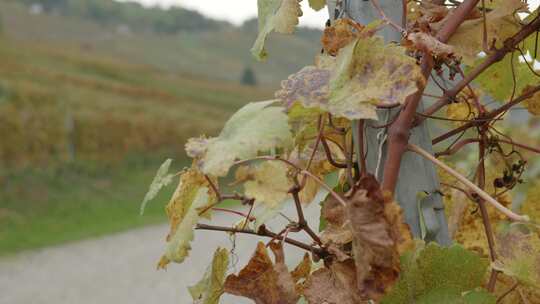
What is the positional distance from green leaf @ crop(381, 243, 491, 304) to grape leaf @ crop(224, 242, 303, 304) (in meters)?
0.06

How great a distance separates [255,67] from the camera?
50125 mm

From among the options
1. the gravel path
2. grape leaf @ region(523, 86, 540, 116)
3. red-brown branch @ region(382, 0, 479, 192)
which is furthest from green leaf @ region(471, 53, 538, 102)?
the gravel path

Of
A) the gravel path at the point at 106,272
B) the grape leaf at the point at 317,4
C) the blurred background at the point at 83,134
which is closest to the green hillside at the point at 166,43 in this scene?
the blurred background at the point at 83,134

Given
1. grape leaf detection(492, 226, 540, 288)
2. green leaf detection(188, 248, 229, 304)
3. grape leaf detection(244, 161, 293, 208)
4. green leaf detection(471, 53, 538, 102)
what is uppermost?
green leaf detection(471, 53, 538, 102)

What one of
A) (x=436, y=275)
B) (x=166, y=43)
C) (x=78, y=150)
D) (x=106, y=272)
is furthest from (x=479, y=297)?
(x=166, y=43)

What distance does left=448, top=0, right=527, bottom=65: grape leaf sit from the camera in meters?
0.51

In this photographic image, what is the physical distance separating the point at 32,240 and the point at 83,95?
32.7 ft

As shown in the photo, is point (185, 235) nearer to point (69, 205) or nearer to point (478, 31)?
point (478, 31)

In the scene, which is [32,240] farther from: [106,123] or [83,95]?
[83,95]

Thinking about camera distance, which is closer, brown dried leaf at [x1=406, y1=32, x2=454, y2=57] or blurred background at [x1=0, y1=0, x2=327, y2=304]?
brown dried leaf at [x1=406, y1=32, x2=454, y2=57]

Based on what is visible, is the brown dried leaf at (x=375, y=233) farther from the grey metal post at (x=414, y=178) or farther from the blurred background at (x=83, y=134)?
the blurred background at (x=83, y=134)

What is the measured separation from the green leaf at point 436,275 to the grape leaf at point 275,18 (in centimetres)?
20

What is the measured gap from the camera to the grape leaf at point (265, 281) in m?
0.47

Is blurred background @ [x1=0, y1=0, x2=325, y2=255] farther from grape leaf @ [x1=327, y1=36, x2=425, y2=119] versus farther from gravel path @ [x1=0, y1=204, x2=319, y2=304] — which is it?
grape leaf @ [x1=327, y1=36, x2=425, y2=119]
